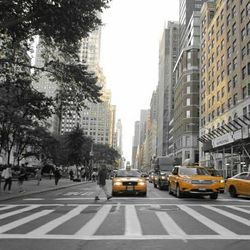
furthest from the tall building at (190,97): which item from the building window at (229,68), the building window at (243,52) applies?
the building window at (243,52)

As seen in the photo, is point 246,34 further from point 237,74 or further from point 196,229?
point 196,229

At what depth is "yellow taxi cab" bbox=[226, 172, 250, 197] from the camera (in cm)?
2247

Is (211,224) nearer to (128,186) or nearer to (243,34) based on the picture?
(128,186)

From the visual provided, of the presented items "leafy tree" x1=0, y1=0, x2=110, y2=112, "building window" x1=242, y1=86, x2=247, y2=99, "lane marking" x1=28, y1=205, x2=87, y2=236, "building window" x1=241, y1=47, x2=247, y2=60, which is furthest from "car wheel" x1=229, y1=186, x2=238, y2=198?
"building window" x1=241, y1=47, x2=247, y2=60

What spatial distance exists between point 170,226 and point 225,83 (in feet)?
190

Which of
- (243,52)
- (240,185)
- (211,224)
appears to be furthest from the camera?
(243,52)

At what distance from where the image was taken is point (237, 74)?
195ft

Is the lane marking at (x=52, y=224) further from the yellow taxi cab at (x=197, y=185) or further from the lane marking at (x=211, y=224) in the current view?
the yellow taxi cab at (x=197, y=185)

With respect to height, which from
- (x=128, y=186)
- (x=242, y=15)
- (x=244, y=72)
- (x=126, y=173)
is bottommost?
(x=128, y=186)

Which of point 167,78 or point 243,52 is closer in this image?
point 243,52

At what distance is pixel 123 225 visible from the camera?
10539mm

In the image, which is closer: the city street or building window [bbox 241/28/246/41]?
the city street

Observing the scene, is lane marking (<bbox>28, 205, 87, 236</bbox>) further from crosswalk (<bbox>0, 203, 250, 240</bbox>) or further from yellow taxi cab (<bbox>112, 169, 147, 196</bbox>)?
yellow taxi cab (<bbox>112, 169, 147, 196</bbox>)

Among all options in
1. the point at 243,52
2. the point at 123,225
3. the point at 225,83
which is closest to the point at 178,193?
the point at 123,225
